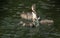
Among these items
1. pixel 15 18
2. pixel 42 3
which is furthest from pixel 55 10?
pixel 15 18

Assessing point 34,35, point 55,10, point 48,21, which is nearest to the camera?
point 34,35

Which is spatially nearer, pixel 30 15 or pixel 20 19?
pixel 20 19

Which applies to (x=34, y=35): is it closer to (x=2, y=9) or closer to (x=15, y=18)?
(x=15, y=18)

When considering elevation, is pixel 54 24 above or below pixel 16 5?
below

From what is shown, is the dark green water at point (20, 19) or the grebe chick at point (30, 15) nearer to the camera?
the dark green water at point (20, 19)

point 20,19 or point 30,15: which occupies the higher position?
point 30,15

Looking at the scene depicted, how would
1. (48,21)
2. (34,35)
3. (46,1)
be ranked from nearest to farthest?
(34,35) → (48,21) → (46,1)

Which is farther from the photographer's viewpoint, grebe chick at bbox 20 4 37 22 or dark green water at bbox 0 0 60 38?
grebe chick at bbox 20 4 37 22

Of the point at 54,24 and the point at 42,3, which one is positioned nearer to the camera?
the point at 54,24
